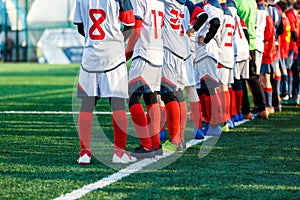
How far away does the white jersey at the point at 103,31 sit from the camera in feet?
24.0

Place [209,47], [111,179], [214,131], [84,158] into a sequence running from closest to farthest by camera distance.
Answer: [111,179] < [84,158] < [214,131] < [209,47]

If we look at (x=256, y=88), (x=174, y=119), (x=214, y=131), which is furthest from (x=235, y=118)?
(x=174, y=119)

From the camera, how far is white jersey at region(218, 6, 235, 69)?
10492mm

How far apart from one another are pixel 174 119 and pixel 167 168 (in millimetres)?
1140

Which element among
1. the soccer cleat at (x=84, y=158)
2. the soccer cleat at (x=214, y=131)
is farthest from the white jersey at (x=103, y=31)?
the soccer cleat at (x=214, y=131)

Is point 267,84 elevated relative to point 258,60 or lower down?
lower down

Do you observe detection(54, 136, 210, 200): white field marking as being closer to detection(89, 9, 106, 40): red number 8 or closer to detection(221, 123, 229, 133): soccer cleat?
detection(89, 9, 106, 40): red number 8

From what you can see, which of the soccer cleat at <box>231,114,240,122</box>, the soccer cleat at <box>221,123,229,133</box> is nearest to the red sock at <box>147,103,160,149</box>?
the soccer cleat at <box>221,123,229,133</box>

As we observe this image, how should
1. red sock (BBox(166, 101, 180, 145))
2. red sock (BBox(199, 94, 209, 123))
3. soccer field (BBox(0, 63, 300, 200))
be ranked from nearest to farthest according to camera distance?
soccer field (BBox(0, 63, 300, 200)), red sock (BBox(166, 101, 180, 145)), red sock (BBox(199, 94, 209, 123))

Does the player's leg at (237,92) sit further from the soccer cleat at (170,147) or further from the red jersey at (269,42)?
the soccer cleat at (170,147)

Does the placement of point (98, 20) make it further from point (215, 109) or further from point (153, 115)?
point (215, 109)

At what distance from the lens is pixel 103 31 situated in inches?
289

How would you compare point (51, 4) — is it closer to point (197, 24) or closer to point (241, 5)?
point (241, 5)

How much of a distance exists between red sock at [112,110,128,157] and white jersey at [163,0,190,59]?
125cm
